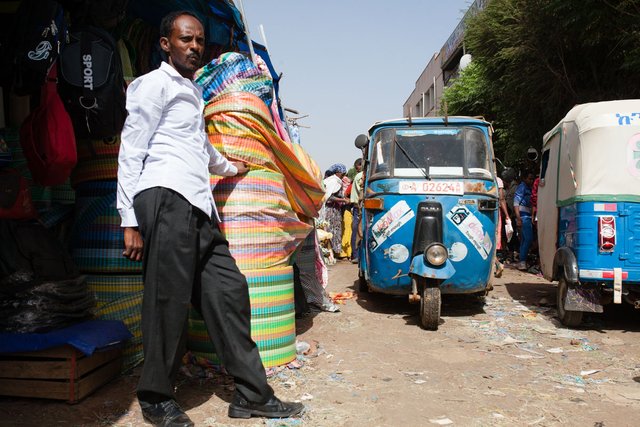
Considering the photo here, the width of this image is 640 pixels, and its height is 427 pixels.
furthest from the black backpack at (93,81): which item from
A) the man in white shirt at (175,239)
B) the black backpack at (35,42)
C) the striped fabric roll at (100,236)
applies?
the striped fabric roll at (100,236)

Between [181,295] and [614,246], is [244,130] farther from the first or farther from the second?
[614,246]

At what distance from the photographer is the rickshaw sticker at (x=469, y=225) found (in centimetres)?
609

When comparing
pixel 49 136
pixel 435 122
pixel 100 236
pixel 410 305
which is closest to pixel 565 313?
pixel 410 305

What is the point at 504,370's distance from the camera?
4.41m

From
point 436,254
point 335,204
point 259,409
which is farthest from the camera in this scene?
point 335,204

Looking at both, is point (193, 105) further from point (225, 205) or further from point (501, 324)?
point (501, 324)

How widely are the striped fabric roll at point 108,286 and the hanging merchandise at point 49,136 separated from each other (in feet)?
2.69

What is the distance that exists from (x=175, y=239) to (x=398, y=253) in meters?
3.61

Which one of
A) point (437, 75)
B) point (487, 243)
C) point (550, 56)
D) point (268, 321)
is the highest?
point (437, 75)

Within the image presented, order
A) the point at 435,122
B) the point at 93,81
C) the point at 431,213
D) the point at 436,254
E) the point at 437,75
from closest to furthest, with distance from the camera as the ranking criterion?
the point at 93,81, the point at 436,254, the point at 431,213, the point at 435,122, the point at 437,75

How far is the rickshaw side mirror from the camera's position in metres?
7.16

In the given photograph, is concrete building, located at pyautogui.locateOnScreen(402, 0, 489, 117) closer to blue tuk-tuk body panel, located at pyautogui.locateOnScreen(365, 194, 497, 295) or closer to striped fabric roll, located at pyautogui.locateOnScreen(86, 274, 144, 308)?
blue tuk-tuk body panel, located at pyautogui.locateOnScreen(365, 194, 497, 295)

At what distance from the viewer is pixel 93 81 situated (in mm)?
3367

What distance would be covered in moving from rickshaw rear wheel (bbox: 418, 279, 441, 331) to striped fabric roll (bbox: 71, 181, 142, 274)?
9.43 ft
